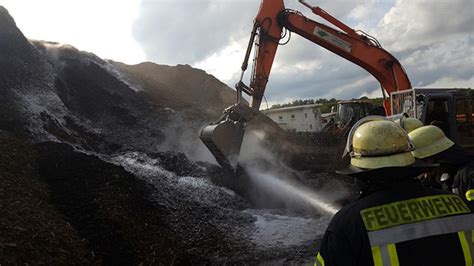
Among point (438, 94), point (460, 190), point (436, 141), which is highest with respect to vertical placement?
point (438, 94)

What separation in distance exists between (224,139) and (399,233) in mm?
6601

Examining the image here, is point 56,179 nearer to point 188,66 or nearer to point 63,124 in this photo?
point 63,124

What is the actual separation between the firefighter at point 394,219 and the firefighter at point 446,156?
1.41 m

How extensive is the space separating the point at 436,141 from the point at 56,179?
19.6 feet

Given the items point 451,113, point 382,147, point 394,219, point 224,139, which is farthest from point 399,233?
point 451,113

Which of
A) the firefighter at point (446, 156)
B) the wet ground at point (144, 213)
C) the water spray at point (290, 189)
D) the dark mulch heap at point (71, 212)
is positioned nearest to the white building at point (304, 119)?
the water spray at point (290, 189)

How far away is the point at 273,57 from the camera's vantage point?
366 inches

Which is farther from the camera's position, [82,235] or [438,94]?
[438,94]

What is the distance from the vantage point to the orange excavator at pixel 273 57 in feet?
27.3

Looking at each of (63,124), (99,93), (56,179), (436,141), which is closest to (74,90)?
(99,93)

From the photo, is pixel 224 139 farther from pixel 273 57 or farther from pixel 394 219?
pixel 394 219

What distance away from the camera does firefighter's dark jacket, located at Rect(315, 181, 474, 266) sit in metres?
1.63

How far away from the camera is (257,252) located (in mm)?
6137

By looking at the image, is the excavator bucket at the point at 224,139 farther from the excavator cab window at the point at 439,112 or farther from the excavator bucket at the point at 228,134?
A: the excavator cab window at the point at 439,112
